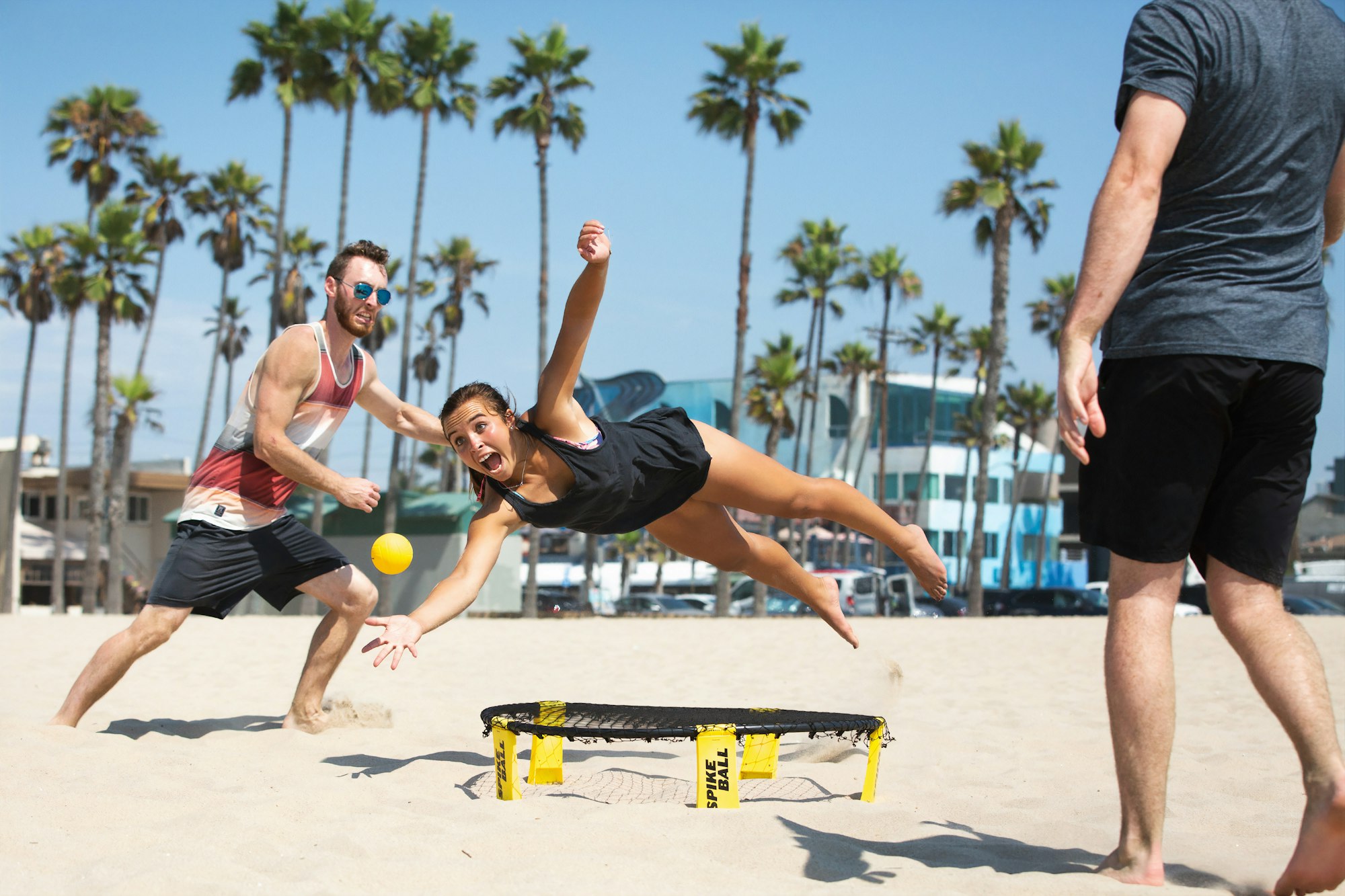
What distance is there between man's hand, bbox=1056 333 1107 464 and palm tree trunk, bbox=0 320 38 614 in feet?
111

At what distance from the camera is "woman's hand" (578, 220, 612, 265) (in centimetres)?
356

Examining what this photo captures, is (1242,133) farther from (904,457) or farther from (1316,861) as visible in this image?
(904,457)

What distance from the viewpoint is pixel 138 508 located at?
4034 cm

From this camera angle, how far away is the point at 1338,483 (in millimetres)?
85750

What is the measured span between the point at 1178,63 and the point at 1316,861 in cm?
180

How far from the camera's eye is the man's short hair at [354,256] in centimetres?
486

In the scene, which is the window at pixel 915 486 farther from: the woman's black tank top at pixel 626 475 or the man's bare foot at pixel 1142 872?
the man's bare foot at pixel 1142 872

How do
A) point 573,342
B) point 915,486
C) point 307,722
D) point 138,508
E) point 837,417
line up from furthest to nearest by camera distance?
point 837,417 → point 915,486 → point 138,508 → point 307,722 → point 573,342

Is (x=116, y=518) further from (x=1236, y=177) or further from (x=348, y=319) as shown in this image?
(x=1236, y=177)

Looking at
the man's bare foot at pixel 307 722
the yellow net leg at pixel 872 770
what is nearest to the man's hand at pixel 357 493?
the man's bare foot at pixel 307 722

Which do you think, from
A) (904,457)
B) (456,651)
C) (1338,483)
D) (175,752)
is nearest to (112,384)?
(456,651)

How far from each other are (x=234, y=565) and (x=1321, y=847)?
4.06 meters

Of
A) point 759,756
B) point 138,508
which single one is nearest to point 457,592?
point 759,756

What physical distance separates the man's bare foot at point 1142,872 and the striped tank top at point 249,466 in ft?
11.9
